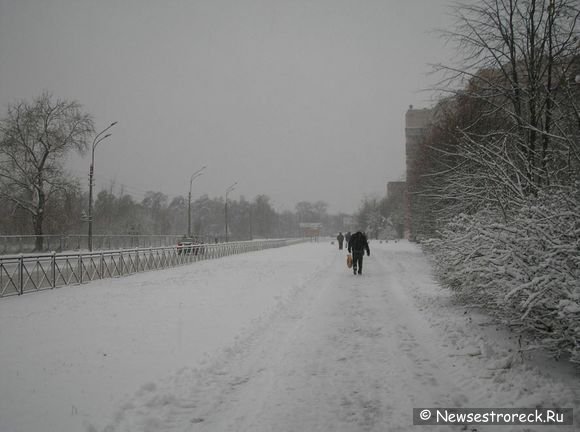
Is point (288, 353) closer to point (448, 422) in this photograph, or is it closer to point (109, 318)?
point (448, 422)

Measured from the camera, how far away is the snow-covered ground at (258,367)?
11.8 ft

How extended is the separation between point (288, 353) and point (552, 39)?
8.31 metres

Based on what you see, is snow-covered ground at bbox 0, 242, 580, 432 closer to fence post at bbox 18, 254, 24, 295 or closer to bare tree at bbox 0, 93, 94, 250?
fence post at bbox 18, 254, 24, 295

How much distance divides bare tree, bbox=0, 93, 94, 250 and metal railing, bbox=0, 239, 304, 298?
58.2 feet

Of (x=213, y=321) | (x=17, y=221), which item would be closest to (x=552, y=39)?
(x=213, y=321)

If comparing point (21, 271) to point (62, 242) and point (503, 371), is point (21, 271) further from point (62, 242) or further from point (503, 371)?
point (62, 242)

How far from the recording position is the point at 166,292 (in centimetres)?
1112

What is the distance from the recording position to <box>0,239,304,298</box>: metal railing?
37.2 feet

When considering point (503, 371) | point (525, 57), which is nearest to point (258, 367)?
point (503, 371)

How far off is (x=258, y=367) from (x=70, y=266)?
1145cm

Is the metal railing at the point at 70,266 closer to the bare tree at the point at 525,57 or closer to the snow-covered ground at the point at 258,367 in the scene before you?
the snow-covered ground at the point at 258,367

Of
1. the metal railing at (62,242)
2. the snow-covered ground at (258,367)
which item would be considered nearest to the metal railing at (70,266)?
the snow-covered ground at (258,367)

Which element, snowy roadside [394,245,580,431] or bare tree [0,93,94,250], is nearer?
snowy roadside [394,245,580,431]

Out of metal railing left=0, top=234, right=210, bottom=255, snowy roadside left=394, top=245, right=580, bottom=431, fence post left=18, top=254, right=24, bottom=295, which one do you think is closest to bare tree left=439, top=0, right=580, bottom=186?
snowy roadside left=394, top=245, right=580, bottom=431
